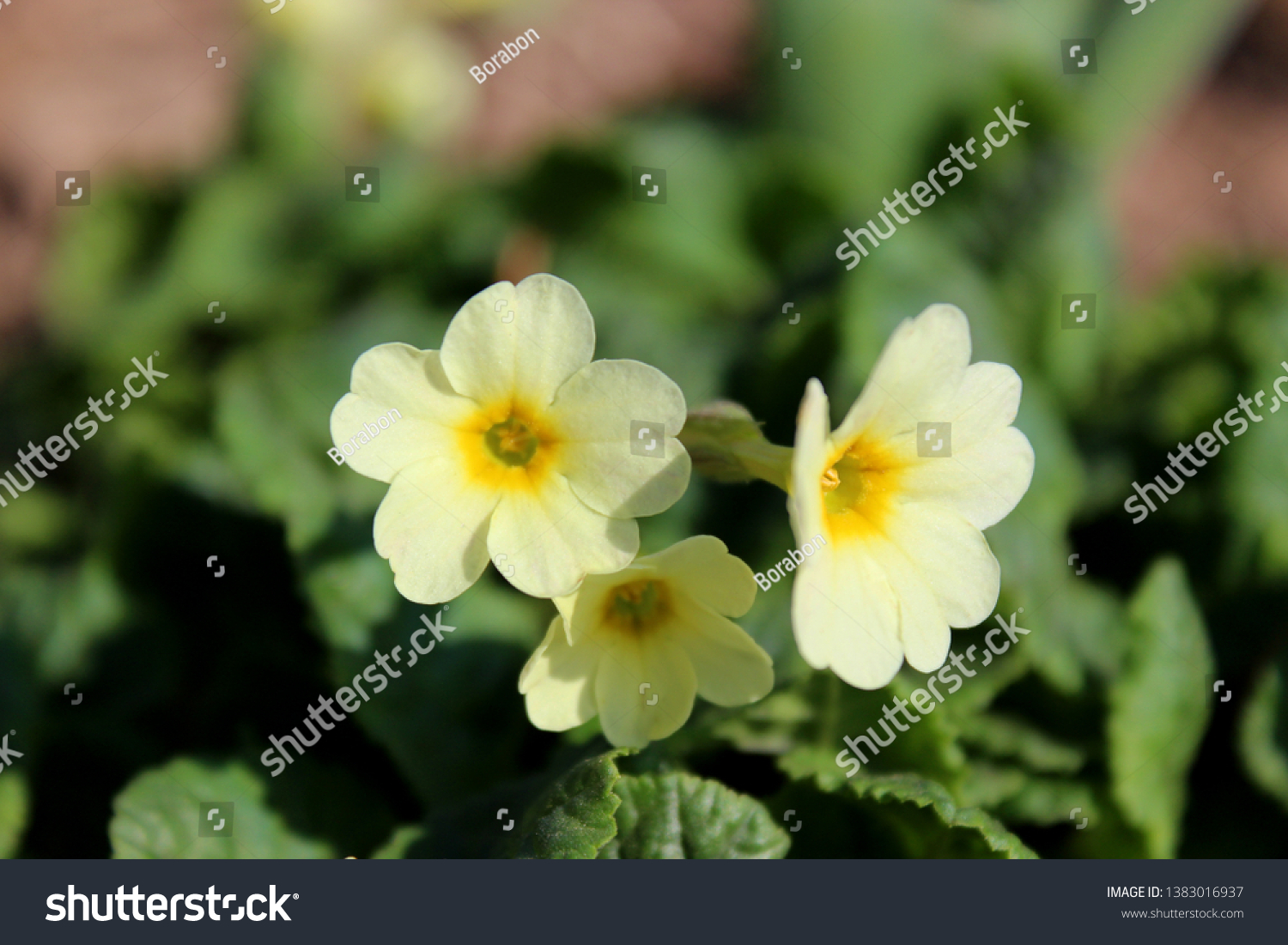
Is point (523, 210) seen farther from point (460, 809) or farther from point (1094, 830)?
point (1094, 830)

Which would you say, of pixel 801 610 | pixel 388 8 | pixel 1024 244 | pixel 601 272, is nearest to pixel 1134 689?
pixel 801 610

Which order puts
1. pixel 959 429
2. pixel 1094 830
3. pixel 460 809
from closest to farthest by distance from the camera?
pixel 959 429 < pixel 460 809 < pixel 1094 830

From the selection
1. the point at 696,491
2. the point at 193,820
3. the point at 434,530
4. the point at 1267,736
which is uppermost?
the point at 696,491

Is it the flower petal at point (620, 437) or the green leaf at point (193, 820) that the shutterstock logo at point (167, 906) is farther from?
the flower petal at point (620, 437)

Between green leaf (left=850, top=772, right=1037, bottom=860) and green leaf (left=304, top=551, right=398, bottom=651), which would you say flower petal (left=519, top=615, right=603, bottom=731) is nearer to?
green leaf (left=850, top=772, right=1037, bottom=860)

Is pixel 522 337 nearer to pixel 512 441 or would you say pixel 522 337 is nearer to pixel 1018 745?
pixel 512 441
